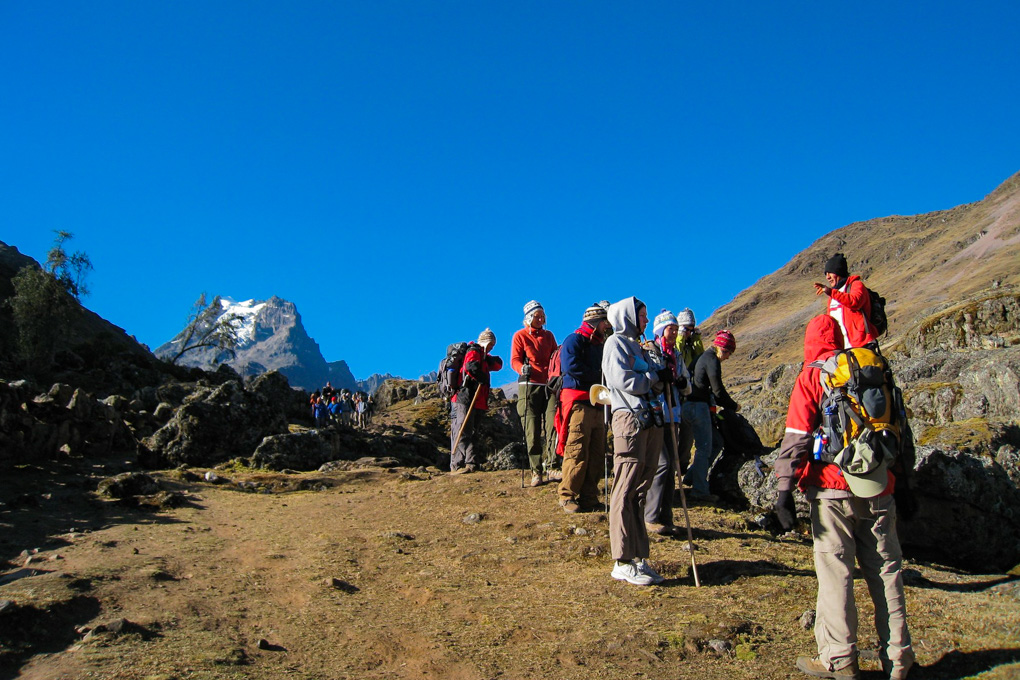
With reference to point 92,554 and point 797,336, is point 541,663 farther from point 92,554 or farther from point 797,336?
point 797,336

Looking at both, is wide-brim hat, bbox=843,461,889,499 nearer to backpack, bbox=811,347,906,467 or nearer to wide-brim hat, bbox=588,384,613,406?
backpack, bbox=811,347,906,467

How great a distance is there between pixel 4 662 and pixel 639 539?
528cm

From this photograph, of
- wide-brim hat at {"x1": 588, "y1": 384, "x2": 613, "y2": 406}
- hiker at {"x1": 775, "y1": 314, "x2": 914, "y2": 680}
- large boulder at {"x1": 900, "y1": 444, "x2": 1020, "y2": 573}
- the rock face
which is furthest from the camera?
the rock face

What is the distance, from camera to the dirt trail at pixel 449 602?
5.13 m

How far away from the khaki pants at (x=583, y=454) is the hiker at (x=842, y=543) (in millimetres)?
3803

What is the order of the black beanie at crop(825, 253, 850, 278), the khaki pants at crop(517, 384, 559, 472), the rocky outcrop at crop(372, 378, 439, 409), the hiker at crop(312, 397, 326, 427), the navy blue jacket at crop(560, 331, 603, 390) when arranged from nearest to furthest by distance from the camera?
the black beanie at crop(825, 253, 850, 278) → the navy blue jacket at crop(560, 331, 603, 390) → the khaki pants at crop(517, 384, 559, 472) → the hiker at crop(312, 397, 326, 427) → the rocky outcrop at crop(372, 378, 439, 409)

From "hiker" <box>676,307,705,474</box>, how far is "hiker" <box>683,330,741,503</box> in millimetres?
128

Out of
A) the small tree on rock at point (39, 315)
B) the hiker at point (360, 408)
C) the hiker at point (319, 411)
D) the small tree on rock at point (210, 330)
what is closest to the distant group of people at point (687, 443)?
the hiker at point (319, 411)

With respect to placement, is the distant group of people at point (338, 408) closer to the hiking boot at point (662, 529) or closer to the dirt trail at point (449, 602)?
the dirt trail at point (449, 602)

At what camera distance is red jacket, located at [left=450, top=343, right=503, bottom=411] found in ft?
42.3

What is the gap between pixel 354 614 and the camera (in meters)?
6.40

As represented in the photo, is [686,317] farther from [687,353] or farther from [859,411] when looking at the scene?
[859,411]

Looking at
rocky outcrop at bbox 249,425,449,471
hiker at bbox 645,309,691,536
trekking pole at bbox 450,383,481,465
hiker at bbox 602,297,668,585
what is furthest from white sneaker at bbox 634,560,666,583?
rocky outcrop at bbox 249,425,449,471

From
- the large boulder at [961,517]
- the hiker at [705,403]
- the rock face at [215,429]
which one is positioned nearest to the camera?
the large boulder at [961,517]
